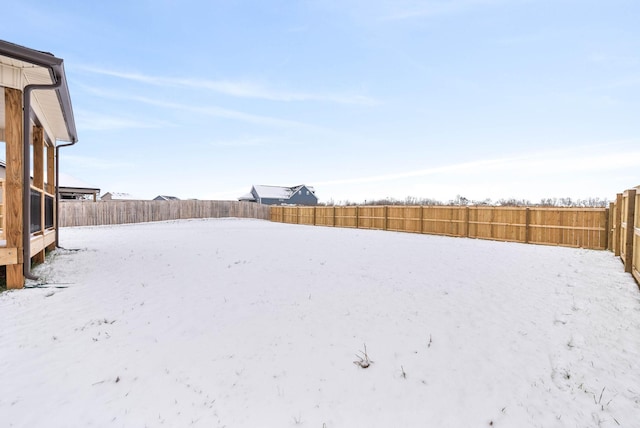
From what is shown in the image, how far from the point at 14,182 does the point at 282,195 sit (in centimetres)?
4630

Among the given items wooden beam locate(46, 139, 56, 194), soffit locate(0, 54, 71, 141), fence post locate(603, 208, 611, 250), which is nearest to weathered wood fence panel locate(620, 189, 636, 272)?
fence post locate(603, 208, 611, 250)

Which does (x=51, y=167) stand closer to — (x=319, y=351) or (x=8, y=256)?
(x=8, y=256)

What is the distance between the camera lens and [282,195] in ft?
169

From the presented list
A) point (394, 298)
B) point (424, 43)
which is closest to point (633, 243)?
point (394, 298)

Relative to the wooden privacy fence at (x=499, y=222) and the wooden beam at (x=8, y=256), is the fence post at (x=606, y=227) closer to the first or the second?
the wooden privacy fence at (x=499, y=222)

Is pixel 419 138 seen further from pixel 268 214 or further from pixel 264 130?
pixel 264 130

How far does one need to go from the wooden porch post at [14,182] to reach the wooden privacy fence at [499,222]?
1599 cm

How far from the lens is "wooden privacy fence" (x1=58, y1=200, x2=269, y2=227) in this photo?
22.7 meters

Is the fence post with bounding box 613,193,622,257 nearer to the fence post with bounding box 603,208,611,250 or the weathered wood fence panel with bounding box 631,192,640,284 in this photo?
the fence post with bounding box 603,208,611,250

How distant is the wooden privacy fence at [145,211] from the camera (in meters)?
22.7

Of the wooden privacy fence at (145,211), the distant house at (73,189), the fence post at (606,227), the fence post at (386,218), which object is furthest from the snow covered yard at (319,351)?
the distant house at (73,189)

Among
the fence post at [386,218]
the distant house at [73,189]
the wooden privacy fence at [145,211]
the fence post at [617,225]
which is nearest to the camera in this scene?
the fence post at [617,225]

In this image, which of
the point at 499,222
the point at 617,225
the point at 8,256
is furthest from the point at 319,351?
the point at 499,222

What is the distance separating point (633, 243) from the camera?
6922 millimetres
